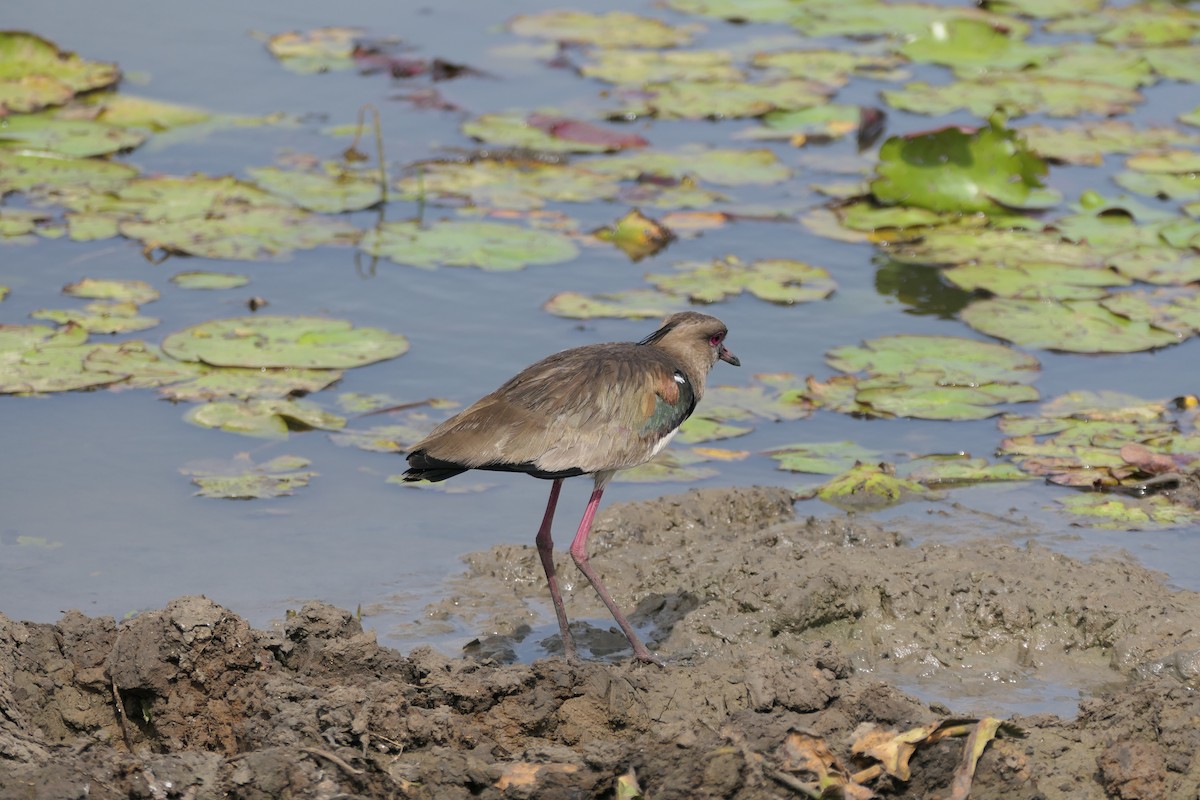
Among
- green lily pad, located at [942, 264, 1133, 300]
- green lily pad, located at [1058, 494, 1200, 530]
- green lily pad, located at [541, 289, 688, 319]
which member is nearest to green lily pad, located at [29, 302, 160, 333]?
green lily pad, located at [541, 289, 688, 319]

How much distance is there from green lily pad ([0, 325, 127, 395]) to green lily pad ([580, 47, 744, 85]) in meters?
5.95

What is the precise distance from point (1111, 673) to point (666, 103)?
25.1 feet

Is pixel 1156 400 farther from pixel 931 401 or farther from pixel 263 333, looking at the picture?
pixel 263 333

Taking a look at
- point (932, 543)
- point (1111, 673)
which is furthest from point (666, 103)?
point (1111, 673)

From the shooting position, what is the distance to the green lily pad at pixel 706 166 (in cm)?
1130

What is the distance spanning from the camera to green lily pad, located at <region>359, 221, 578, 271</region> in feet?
32.2

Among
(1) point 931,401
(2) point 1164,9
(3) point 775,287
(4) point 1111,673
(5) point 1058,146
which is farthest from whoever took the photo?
(2) point 1164,9

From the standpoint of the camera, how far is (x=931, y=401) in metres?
8.20

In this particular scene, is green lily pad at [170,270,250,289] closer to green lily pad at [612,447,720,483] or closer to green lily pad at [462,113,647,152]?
green lily pad at [462,113,647,152]

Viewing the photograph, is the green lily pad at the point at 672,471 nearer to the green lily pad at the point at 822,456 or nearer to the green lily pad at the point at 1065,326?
the green lily pad at the point at 822,456

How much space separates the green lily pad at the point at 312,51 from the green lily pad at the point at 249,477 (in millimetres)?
6571

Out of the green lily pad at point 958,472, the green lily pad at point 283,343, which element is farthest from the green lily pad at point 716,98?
the green lily pad at point 958,472

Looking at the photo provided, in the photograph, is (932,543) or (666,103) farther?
(666,103)

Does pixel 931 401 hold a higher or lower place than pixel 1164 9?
lower
